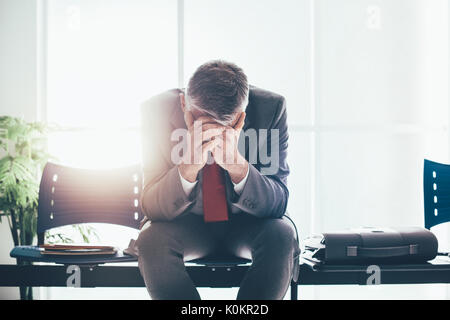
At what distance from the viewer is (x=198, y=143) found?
1.37 meters

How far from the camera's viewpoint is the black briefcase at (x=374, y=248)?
1.57m

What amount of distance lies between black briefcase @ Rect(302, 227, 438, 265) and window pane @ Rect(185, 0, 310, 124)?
160cm

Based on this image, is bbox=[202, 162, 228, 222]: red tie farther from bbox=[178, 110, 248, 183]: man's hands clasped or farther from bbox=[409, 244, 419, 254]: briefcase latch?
bbox=[409, 244, 419, 254]: briefcase latch

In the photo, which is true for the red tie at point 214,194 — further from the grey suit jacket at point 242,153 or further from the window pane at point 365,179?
the window pane at point 365,179

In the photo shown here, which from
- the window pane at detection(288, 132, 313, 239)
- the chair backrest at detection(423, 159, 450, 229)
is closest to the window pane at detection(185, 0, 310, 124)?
the window pane at detection(288, 132, 313, 239)

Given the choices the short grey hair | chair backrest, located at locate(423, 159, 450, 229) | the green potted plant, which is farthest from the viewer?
→ the green potted plant

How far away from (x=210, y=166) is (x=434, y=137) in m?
2.23

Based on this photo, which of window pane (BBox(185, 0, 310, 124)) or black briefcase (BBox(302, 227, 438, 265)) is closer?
black briefcase (BBox(302, 227, 438, 265))

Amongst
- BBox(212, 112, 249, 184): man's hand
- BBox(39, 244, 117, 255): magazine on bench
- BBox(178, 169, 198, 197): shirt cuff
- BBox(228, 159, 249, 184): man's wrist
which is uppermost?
BBox(212, 112, 249, 184): man's hand

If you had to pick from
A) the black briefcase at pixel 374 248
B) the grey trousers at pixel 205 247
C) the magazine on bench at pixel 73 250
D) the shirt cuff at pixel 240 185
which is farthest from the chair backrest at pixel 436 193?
the magazine on bench at pixel 73 250

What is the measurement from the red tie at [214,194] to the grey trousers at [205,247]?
0.13ft

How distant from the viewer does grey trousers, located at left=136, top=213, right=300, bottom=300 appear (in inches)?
48.6

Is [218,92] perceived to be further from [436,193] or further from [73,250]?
[436,193]

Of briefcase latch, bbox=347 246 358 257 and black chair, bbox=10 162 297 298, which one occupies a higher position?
black chair, bbox=10 162 297 298
